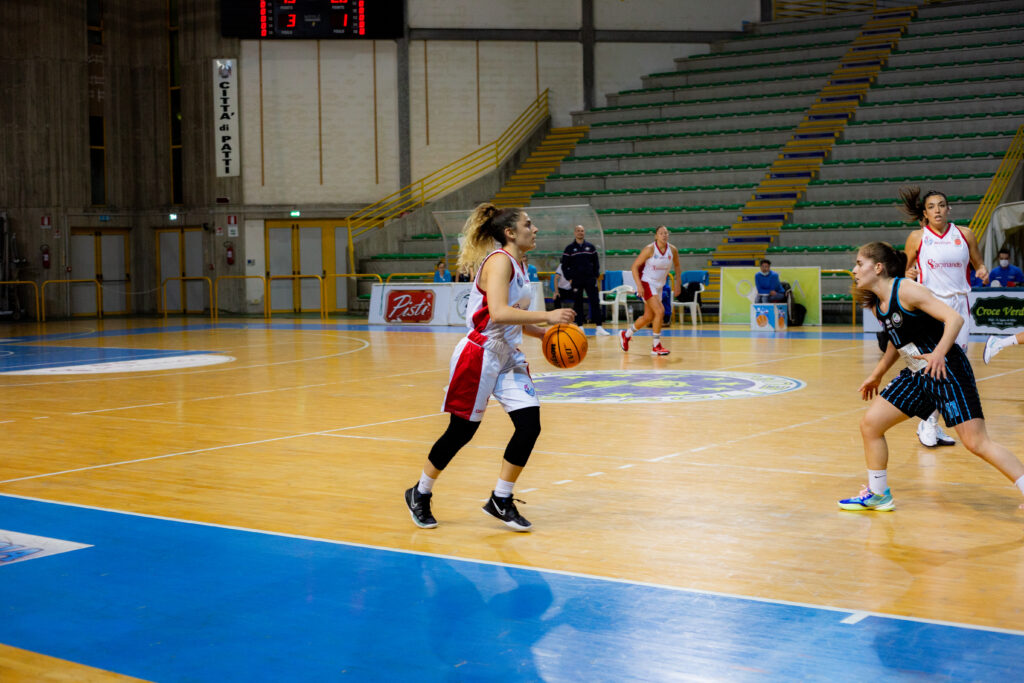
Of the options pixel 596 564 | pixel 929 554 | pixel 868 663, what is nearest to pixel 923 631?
pixel 868 663

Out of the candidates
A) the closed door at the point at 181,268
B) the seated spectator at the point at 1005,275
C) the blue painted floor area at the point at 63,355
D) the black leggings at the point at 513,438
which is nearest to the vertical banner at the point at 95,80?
the closed door at the point at 181,268

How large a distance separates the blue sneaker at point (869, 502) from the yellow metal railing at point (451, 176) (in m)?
26.1

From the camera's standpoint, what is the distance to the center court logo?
10969mm

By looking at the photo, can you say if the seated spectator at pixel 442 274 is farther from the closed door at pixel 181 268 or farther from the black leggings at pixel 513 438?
the black leggings at pixel 513 438

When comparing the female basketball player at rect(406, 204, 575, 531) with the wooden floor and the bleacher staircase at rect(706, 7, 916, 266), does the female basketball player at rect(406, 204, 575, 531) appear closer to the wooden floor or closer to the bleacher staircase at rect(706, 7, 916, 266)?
the wooden floor

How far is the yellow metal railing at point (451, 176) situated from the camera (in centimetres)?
3170

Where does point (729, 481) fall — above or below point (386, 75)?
below

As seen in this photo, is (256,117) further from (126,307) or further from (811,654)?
(811,654)

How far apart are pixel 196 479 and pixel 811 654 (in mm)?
4556

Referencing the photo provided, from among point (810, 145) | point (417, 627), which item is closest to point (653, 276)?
point (417, 627)

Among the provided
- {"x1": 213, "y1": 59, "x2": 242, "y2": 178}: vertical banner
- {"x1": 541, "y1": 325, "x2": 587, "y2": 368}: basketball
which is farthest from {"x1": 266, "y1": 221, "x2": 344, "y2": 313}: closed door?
{"x1": 541, "y1": 325, "x2": 587, "y2": 368}: basketball

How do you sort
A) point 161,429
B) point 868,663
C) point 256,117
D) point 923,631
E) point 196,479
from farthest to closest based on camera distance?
1. point 256,117
2. point 161,429
3. point 196,479
4. point 923,631
5. point 868,663

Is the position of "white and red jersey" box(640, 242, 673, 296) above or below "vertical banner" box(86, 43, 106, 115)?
below

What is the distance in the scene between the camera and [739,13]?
3434 cm
